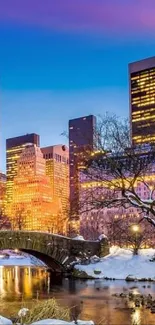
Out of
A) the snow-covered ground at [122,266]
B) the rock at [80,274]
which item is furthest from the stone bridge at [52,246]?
the rock at [80,274]

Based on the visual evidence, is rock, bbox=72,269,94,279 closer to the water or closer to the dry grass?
the water

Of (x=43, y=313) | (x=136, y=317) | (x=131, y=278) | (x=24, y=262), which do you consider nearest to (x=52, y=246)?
(x=131, y=278)

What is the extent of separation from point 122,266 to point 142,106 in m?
18.5

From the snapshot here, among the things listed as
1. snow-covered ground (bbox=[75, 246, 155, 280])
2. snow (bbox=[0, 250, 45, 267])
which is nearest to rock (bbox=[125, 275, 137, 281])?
snow-covered ground (bbox=[75, 246, 155, 280])

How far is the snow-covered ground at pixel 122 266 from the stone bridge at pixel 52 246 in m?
1.77

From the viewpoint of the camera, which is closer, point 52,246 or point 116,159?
point 116,159

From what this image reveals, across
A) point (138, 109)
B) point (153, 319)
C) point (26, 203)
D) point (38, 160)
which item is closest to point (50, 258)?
point (138, 109)

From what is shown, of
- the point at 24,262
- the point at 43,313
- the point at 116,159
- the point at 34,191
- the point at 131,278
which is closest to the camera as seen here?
the point at 43,313

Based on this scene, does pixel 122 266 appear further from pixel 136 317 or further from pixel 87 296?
pixel 136 317

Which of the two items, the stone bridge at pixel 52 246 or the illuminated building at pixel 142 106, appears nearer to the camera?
the illuminated building at pixel 142 106

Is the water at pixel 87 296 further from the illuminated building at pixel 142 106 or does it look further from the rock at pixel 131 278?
the illuminated building at pixel 142 106

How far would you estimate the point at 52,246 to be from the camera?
4681cm

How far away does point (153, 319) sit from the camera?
855 inches

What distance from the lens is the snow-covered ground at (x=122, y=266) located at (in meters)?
41.5
